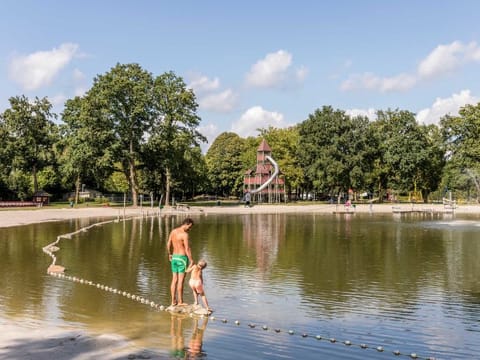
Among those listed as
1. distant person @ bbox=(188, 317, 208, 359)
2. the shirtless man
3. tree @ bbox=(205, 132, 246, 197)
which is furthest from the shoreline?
tree @ bbox=(205, 132, 246, 197)

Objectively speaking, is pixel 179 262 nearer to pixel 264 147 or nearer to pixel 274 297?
pixel 274 297

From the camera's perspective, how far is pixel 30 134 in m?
80.1

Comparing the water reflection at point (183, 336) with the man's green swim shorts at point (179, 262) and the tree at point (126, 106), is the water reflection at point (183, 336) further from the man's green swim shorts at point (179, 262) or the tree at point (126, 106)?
the tree at point (126, 106)

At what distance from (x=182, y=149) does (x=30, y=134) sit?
25564mm

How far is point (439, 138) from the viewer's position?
97625mm

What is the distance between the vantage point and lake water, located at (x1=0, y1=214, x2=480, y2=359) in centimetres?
1045

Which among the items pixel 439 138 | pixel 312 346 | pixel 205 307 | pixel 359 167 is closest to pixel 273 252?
pixel 205 307

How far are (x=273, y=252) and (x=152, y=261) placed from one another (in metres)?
6.28

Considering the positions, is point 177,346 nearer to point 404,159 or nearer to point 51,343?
point 51,343

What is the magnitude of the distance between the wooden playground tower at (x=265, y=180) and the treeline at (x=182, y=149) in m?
2.78

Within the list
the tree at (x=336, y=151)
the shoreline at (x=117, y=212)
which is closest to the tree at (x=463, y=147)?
the tree at (x=336, y=151)

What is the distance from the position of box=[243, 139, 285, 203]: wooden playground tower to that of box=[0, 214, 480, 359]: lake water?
66080mm

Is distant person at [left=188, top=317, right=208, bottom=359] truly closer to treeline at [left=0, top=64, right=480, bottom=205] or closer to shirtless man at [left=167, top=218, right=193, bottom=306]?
shirtless man at [left=167, top=218, right=193, bottom=306]

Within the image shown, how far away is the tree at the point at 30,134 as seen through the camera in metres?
78.4
